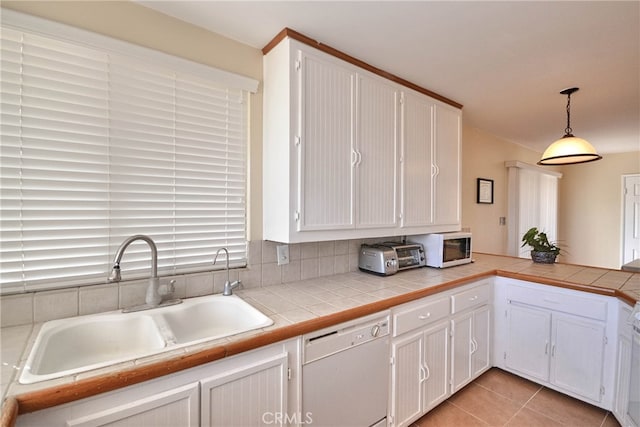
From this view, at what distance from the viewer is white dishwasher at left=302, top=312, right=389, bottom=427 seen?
51.5 inches

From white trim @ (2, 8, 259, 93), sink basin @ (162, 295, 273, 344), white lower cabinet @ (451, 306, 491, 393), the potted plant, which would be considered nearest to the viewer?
white trim @ (2, 8, 259, 93)

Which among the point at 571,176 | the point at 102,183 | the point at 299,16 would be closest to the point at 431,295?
the point at 299,16

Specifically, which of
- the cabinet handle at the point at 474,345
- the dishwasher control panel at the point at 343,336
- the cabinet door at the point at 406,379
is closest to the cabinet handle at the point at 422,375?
the cabinet door at the point at 406,379

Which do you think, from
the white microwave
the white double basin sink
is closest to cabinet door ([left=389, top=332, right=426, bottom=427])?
the white microwave

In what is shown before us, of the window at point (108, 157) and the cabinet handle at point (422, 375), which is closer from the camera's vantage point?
the window at point (108, 157)

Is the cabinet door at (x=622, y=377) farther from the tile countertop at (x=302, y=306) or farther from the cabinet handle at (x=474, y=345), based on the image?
the cabinet handle at (x=474, y=345)

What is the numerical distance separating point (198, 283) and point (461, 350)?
183 cm

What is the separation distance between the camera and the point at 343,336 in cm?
140

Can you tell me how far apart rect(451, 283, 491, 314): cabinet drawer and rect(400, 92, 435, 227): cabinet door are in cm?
58

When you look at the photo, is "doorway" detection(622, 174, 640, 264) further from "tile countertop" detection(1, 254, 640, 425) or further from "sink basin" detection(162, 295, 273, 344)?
"sink basin" detection(162, 295, 273, 344)

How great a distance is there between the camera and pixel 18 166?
1172mm

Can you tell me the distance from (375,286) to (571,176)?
17.9ft

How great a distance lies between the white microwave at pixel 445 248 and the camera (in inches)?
91.2

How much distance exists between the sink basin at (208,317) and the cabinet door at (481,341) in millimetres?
1713
